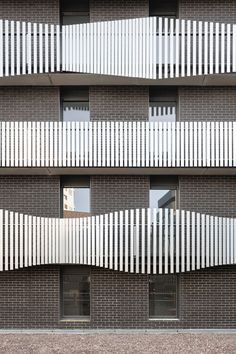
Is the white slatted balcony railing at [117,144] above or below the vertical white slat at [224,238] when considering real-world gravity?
above

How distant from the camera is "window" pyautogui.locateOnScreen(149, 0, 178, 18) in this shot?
13.0 m

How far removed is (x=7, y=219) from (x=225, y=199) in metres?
7.03

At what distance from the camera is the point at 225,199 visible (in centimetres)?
1248

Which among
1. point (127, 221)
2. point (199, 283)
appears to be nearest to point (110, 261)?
point (127, 221)

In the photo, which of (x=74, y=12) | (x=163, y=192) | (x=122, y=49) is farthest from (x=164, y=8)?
(x=163, y=192)

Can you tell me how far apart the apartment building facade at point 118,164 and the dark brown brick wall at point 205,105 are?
1.3 inches

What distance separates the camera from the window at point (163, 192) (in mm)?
12794

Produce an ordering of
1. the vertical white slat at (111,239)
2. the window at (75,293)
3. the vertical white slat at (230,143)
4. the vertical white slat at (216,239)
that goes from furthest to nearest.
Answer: the window at (75,293), the vertical white slat at (230,143), the vertical white slat at (216,239), the vertical white slat at (111,239)

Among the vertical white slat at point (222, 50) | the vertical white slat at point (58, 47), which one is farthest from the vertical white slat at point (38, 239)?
the vertical white slat at point (222, 50)

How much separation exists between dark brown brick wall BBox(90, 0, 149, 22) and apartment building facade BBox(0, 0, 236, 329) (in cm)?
5

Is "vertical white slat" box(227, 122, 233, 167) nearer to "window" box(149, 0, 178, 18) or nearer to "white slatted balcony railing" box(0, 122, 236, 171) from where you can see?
"white slatted balcony railing" box(0, 122, 236, 171)

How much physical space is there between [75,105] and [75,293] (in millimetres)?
6354

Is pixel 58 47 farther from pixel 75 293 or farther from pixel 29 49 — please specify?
pixel 75 293

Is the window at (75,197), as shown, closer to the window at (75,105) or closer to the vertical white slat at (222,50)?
the window at (75,105)
